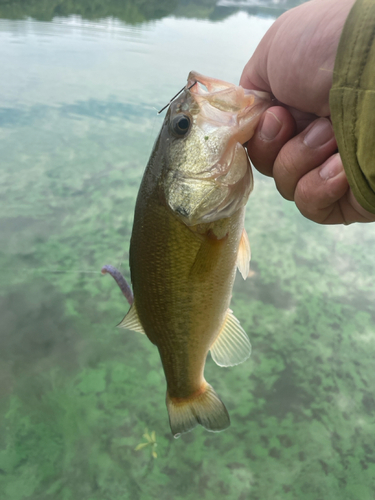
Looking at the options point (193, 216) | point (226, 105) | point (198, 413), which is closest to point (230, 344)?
point (198, 413)

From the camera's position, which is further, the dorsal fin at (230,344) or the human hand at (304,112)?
the dorsal fin at (230,344)

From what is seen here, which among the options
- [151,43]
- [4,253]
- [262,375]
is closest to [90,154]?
[4,253]

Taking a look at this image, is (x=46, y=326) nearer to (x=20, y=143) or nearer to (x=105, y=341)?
(x=105, y=341)

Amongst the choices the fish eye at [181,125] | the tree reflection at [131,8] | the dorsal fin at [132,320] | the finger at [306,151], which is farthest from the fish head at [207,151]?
the tree reflection at [131,8]

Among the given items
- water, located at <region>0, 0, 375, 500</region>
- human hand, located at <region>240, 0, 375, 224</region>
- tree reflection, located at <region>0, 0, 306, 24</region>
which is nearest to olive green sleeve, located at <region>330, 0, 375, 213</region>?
human hand, located at <region>240, 0, 375, 224</region>

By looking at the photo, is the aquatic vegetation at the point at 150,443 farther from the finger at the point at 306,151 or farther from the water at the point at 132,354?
the finger at the point at 306,151

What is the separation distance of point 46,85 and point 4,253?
4.20m

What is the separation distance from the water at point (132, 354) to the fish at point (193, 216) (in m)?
1.08

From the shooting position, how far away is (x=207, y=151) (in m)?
1.07

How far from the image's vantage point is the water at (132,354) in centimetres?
198

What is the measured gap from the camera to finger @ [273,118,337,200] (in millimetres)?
1086

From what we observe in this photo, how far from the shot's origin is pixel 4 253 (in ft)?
10.1

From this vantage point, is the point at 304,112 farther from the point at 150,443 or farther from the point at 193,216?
the point at 150,443

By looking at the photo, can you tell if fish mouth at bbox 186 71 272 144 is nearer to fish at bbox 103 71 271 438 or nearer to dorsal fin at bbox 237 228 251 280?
fish at bbox 103 71 271 438
